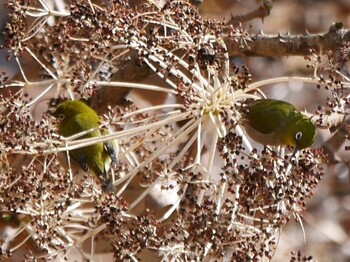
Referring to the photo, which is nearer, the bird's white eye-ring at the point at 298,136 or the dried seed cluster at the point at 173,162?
the dried seed cluster at the point at 173,162

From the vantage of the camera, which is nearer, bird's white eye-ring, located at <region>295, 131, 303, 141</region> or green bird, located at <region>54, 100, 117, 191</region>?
bird's white eye-ring, located at <region>295, 131, 303, 141</region>

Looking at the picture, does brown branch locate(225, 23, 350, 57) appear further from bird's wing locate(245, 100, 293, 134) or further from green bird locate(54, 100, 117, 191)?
green bird locate(54, 100, 117, 191)

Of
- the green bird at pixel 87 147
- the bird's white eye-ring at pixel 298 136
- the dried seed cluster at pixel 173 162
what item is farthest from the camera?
the green bird at pixel 87 147

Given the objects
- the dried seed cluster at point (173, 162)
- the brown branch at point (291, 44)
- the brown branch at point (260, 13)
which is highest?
the brown branch at point (260, 13)

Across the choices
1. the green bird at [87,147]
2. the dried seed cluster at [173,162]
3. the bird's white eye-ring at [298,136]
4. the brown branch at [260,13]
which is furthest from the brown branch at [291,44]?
the brown branch at [260,13]

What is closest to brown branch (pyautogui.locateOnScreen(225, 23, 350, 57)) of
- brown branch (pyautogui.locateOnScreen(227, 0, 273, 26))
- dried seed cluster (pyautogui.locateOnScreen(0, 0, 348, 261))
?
dried seed cluster (pyautogui.locateOnScreen(0, 0, 348, 261))

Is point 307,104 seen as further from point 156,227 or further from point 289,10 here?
point 156,227

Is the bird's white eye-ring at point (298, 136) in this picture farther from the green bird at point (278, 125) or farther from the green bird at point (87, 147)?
the green bird at point (87, 147)
